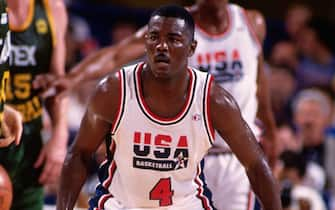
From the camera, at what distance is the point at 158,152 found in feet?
14.0

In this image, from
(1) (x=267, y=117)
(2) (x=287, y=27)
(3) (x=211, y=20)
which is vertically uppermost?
(3) (x=211, y=20)

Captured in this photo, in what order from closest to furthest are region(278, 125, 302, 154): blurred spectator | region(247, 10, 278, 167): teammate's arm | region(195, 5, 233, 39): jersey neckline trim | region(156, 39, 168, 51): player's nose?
region(156, 39, 168, 51): player's nose, region(195, 5, 233, 39): jersey neckline trim, region(247, 10, 278, 167): teammate's arm, region(278, 125, 302, 154): blurred spectator

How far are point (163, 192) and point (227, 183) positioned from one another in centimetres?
112

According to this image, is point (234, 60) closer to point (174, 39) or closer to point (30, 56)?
point (30, 56)

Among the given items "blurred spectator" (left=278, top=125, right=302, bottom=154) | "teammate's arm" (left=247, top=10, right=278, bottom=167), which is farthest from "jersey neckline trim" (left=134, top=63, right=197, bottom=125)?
"blurred spectator" (left=278, top=125, right=302, bottom=154)

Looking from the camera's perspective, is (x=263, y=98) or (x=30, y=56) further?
(x=263, y=98)

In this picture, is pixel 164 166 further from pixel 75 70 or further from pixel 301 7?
pixel 301 7

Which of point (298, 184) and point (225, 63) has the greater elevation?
point (225, 63)

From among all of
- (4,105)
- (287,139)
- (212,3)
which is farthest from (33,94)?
(287,139)

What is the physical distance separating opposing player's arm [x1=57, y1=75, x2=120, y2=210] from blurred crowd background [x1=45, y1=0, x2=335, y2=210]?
2.86 metres

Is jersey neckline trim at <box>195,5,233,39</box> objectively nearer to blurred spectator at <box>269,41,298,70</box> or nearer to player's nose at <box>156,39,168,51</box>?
player's nose at <box>156,39,168,51</box>

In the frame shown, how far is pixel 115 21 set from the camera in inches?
386

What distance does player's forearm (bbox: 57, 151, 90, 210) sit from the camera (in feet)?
13.9

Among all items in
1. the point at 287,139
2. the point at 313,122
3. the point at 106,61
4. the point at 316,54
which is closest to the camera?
the point at 106,61
